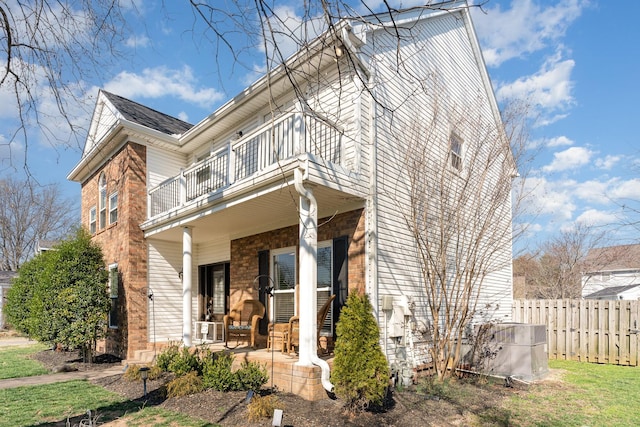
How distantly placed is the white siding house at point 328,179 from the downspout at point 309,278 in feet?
0.07

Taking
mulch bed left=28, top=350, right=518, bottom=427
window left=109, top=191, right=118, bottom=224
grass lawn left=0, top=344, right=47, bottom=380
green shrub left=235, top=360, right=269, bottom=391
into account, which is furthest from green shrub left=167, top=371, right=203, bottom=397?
window left=109, top=191, right=118, bottom=224

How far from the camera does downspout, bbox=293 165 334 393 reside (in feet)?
20.7

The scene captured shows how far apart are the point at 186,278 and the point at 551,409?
7.67 metres

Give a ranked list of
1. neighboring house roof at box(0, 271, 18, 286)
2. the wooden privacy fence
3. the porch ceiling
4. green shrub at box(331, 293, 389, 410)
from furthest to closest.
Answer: neighboring house roof at box(0, 271, 18, 286), the wooden privacy fence, the porch ceiling, green shrub at box(331, 293, 389, 410)

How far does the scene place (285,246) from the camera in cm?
923

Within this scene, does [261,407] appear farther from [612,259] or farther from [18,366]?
[612,259]

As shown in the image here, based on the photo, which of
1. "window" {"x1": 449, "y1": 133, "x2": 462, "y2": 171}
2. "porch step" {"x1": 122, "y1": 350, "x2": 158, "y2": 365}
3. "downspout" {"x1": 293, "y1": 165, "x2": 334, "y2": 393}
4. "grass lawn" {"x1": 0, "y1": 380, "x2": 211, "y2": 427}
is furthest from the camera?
"window" {"x1": 449, "y1": 133, "x2": 462, "y2": 171}

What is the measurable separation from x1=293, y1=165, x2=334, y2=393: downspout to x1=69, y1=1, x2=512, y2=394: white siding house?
0.02 m

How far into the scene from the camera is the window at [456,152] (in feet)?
33.5

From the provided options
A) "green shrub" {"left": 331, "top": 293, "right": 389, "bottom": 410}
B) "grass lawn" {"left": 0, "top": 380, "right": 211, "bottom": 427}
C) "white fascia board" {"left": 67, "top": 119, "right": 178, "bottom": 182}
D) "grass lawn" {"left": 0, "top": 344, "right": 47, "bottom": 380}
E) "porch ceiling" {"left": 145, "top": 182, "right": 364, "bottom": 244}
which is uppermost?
"white fascia board" {"left": 67, "top": 119, "right": 178, "bottom": 182}

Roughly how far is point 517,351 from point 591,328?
3.96 meters

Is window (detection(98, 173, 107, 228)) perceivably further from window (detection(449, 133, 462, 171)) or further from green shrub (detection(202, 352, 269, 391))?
window (detection(449, 133, 462, 171))

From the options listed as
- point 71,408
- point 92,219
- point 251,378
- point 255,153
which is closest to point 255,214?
point 255,153

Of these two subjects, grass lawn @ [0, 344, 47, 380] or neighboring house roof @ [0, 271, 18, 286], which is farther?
neighboring house roof @ [0, 271, 18, 286]
